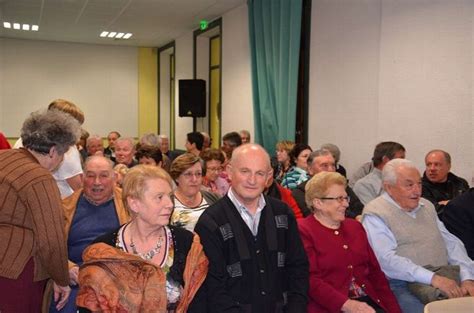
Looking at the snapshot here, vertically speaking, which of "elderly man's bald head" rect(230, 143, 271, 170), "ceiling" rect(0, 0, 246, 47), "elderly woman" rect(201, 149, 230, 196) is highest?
"ceiling" rect(0, 0, 246, 47)

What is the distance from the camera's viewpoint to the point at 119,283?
7.19ft

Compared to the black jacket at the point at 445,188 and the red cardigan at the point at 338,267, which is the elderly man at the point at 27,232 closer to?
the red cardigan at the point at 338,267

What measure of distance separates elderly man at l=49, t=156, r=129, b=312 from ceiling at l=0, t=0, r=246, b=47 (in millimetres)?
5941

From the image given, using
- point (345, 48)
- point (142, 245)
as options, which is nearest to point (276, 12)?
point (345, 48)

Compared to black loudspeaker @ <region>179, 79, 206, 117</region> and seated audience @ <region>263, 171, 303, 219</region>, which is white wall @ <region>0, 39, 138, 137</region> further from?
seated audience @ <region>263, 171, 303, 219</region>

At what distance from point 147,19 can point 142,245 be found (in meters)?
8.30

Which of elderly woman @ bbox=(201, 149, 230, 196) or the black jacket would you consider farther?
the black jacket

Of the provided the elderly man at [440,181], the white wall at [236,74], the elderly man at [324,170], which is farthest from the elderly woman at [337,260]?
the white wall at [236,74]

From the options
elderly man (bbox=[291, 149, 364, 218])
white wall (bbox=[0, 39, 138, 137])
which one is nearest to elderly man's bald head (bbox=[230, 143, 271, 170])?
elderly man (bbox=[291, 149, 364, 218])

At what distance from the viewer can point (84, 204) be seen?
306 centimetres

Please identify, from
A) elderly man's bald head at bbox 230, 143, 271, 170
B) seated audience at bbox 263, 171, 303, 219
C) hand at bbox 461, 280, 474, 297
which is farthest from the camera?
seated audience at bbox 263, 171, 303, 219

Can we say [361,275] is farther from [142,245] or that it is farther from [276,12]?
[276,12]

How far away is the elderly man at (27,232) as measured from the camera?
2.32 meters

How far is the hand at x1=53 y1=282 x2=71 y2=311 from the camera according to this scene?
2682 millimetres
